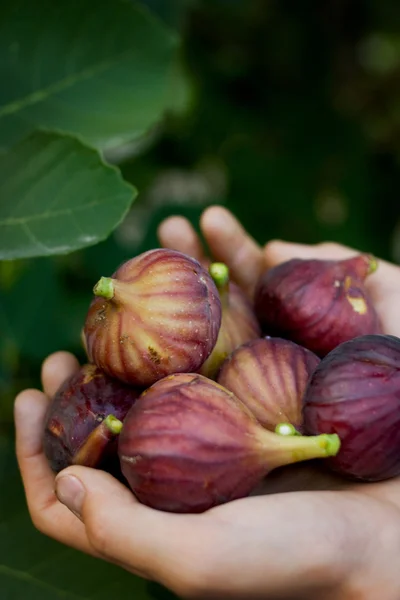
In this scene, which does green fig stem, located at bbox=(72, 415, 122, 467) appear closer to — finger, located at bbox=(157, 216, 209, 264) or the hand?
the hand

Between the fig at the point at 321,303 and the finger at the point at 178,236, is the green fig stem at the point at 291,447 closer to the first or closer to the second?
the fig at the point at 321,303

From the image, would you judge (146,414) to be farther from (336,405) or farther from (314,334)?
(314,334)

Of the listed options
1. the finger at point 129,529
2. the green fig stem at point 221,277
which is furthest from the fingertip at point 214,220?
the finger at point 129,529

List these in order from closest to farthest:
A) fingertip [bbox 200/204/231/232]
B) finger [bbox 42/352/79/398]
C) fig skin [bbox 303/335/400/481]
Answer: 1. fig skin [bbox 303/335/400/481]
2. finger [bbox 42/352/79/398]
3. fingertip [bbox 200/204/231/232]

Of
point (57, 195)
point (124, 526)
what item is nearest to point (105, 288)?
point (57, 195)

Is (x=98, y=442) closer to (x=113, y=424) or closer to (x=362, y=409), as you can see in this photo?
(x=113, y=424)

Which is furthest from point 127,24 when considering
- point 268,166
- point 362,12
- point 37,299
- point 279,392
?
point 362,12

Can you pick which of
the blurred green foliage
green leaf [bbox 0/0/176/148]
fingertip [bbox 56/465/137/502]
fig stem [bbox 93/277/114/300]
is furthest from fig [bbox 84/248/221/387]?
the blurred green foliage
